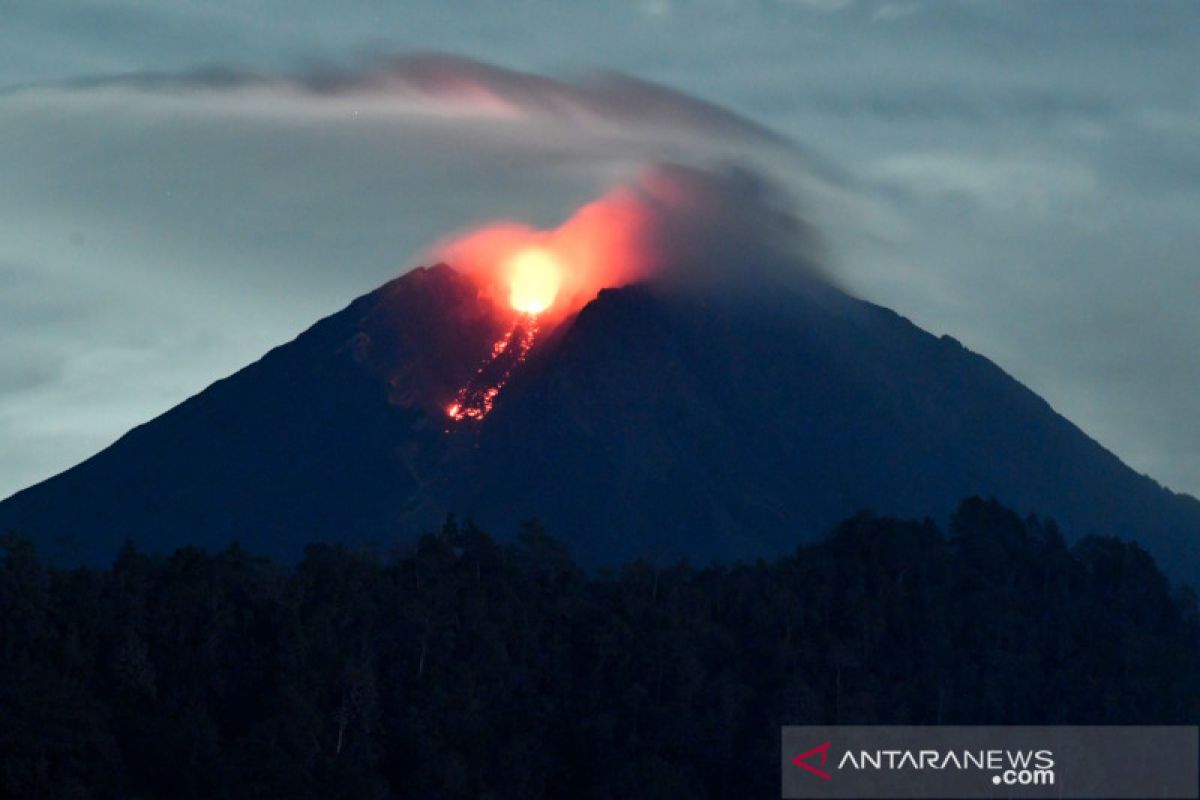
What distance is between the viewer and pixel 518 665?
325 ft

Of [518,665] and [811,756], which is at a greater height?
[518,665]

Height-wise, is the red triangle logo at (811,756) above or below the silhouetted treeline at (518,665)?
below

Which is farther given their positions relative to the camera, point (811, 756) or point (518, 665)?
point (518, 665)

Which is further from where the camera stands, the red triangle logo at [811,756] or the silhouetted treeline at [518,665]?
the silhouetted treeline at [518,665]

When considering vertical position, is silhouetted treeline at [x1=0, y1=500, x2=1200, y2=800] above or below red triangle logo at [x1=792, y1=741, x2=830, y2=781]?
above

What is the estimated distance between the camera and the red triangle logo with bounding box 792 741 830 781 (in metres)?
78.6

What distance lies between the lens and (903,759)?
3189 inches

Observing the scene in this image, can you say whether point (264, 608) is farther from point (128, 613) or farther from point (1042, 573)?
point (1042, 573)

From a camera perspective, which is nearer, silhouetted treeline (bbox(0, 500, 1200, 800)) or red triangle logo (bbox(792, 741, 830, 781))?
red triangle logo (bbox(792, 741, 830, 781))

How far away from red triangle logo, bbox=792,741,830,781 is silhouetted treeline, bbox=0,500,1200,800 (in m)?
9.68

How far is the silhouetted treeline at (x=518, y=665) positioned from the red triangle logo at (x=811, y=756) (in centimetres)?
968

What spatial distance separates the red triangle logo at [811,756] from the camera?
78.6 meters

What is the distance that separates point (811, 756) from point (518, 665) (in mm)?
21607

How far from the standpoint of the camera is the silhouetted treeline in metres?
86.7
